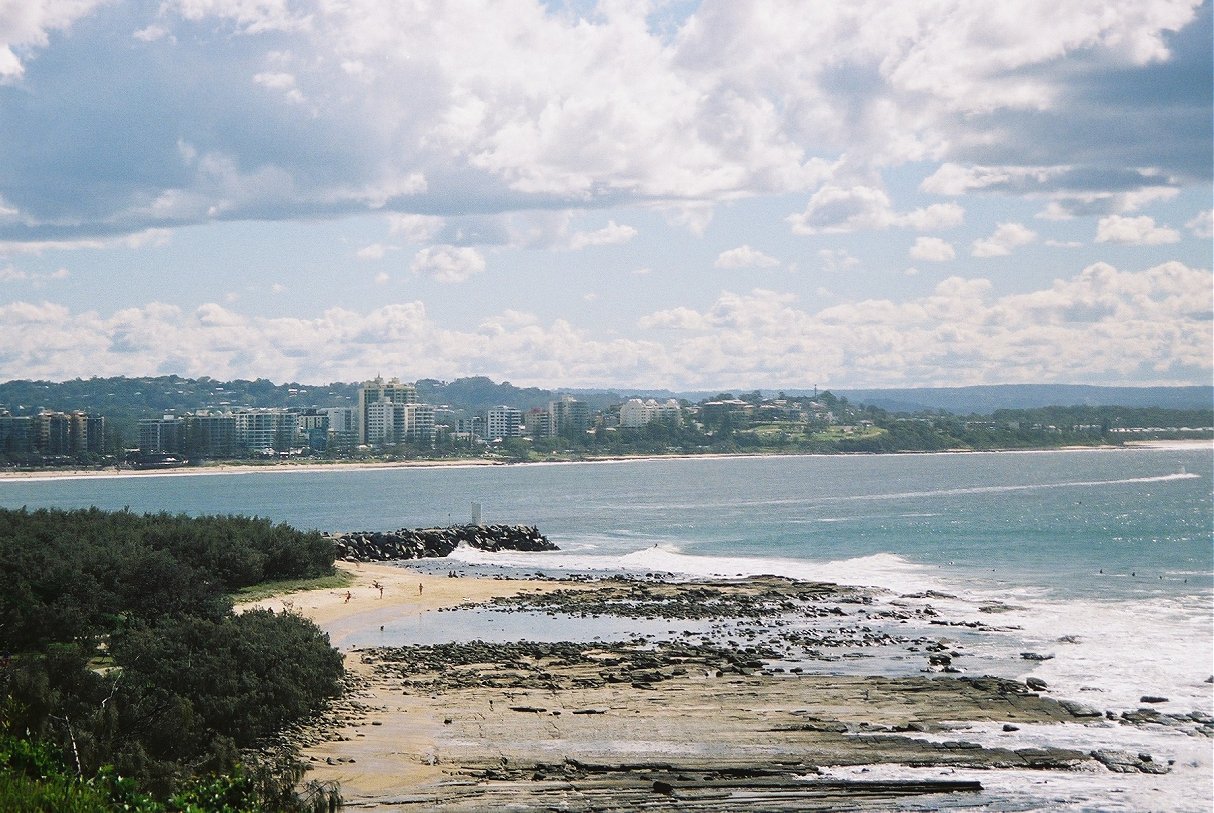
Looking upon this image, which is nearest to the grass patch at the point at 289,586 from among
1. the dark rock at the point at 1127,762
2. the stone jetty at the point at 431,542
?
the stone jetty at the point at 431,542

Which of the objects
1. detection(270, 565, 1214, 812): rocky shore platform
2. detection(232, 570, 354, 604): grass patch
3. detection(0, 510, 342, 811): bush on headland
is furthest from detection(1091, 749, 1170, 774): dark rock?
detection(232, 570, 354, 604): grass patch

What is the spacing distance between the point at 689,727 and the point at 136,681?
33.8 feet

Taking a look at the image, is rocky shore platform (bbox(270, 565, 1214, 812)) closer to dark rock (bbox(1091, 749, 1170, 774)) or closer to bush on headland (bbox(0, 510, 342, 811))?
dark rock (bbox(1091, 749, 1170, 774))

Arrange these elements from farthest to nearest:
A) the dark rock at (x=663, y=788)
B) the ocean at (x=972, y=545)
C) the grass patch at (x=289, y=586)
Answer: the grass patch at (x=289, y=586) < the ocean at (x=972, y=545) < the dark rock at (x=663, y=788)

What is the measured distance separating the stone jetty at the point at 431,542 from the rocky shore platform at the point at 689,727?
32.4 meters

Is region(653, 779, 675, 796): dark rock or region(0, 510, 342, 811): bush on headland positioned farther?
→ region(653, 779, 675, 796): dark rock

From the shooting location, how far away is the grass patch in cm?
4225

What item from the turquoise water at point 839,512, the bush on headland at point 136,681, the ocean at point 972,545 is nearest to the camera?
the bush on headland at point 136,681

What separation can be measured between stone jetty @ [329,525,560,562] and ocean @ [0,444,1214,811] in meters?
2.78

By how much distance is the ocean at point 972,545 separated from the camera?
27281 mm

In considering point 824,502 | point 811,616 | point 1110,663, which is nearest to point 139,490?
point 824,502

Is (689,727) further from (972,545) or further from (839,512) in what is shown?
(839,512)

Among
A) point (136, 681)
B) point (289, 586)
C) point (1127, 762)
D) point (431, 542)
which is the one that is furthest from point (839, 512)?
point (136, 681)

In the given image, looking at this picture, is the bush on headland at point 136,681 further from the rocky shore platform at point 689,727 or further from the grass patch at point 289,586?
the grass patch at point 289,586
